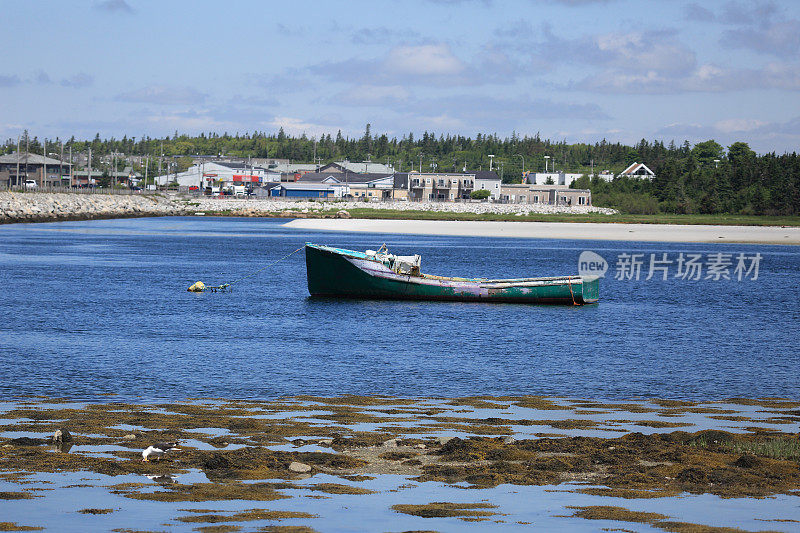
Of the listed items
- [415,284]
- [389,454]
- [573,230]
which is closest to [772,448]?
[389,454]

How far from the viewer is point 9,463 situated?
55.6ft

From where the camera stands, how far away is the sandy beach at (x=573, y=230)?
150250 millimetres

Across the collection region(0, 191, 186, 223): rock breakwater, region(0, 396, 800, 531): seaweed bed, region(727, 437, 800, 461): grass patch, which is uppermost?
region(727, 437, 800, 461): grass patch

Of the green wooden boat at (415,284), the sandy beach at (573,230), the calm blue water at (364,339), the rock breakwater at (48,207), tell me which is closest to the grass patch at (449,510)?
the calm blue water at (364,339)

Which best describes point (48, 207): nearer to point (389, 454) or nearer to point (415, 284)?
point (415, 284)

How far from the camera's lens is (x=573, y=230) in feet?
551

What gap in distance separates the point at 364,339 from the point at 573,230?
130419 millimetres

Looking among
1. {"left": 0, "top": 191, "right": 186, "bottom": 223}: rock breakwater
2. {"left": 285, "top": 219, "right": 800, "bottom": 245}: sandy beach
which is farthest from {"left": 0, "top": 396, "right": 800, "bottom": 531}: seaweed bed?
{"left": 0, "top": 191, "right": 186, "bottom": 223}: rock breakwater

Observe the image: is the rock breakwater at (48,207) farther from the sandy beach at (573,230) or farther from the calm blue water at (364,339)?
the calm blue water at (364,339)

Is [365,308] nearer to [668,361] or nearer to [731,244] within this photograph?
[668,361]

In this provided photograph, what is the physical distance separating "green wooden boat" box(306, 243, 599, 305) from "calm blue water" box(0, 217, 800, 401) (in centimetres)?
96

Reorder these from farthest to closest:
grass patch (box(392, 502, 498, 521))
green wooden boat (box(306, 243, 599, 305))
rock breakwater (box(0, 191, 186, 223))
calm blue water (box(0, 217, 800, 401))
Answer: rock breakwater (box(0, 191, 186, 223))
green wooden boat (box(306, 243, 599, 305))
calm blue water (box(0, 217, 800, 401))
grass patch (box(392, 502, 498, 521))

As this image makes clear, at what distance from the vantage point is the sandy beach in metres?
150

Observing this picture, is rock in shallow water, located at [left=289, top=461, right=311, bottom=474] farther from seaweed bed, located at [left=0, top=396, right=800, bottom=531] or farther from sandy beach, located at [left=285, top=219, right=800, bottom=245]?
sandy beach, located at [left=285, top=219, right=800, bottom=245]
